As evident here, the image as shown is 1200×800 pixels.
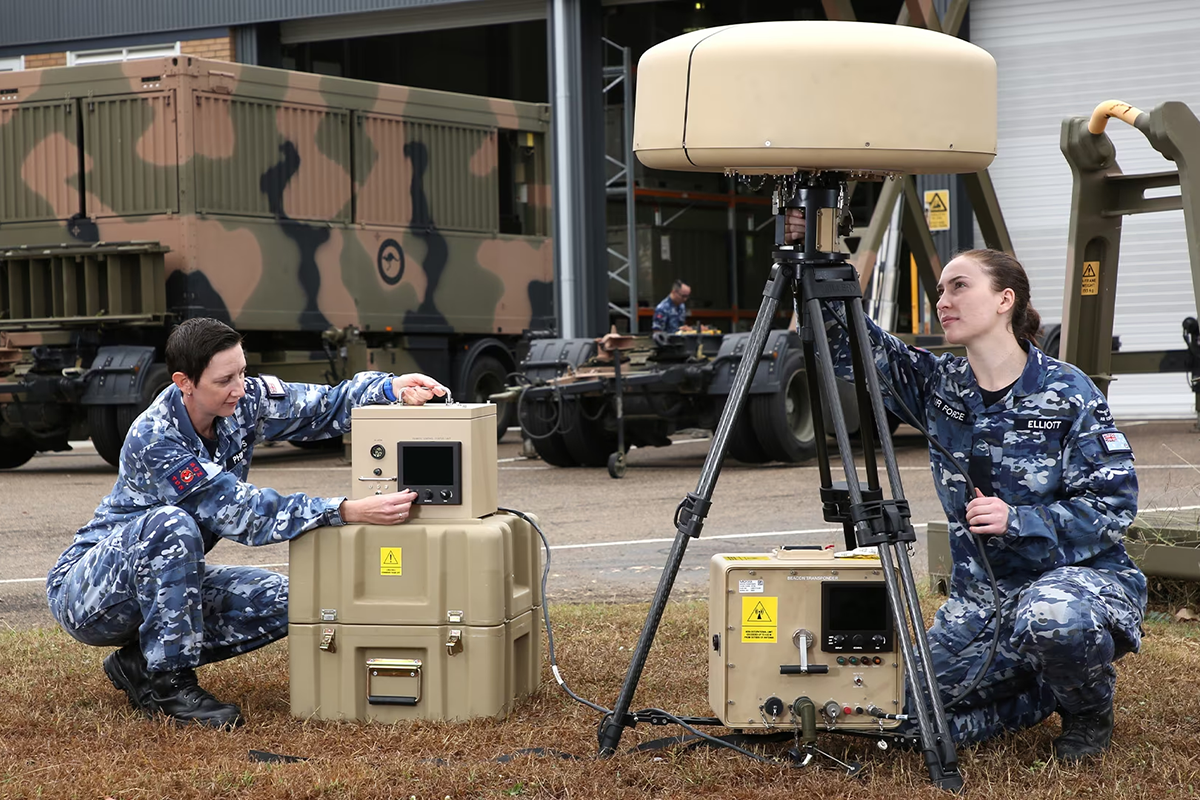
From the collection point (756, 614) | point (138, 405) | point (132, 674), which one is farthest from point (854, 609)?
point (138, 405)

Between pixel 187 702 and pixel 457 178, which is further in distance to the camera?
pixel 457 178

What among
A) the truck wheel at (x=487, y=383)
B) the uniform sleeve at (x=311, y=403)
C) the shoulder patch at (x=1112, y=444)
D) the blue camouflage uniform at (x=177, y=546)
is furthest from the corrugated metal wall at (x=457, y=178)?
the shoulder patch at (x=1112, y=444)

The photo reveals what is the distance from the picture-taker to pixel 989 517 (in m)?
4.29

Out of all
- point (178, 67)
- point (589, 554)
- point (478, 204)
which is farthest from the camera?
point (478, 204)

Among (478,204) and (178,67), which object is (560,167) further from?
(178,67)

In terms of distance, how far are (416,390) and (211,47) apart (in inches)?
739

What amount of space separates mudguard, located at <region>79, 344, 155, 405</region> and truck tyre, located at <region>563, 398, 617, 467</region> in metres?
3.69

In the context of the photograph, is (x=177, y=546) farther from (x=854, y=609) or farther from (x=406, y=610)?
(x=854, y=609)

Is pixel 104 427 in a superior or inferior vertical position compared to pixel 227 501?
inferior

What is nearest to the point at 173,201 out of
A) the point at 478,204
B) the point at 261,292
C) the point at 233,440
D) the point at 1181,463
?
the point at 261,292

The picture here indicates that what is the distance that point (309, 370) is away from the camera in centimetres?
1602

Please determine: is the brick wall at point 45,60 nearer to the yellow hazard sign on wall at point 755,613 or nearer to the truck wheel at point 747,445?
the truck wheel at point 747,445

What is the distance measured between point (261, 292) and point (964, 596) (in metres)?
11.5

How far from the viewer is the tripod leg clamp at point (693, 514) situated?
445 centimetres
